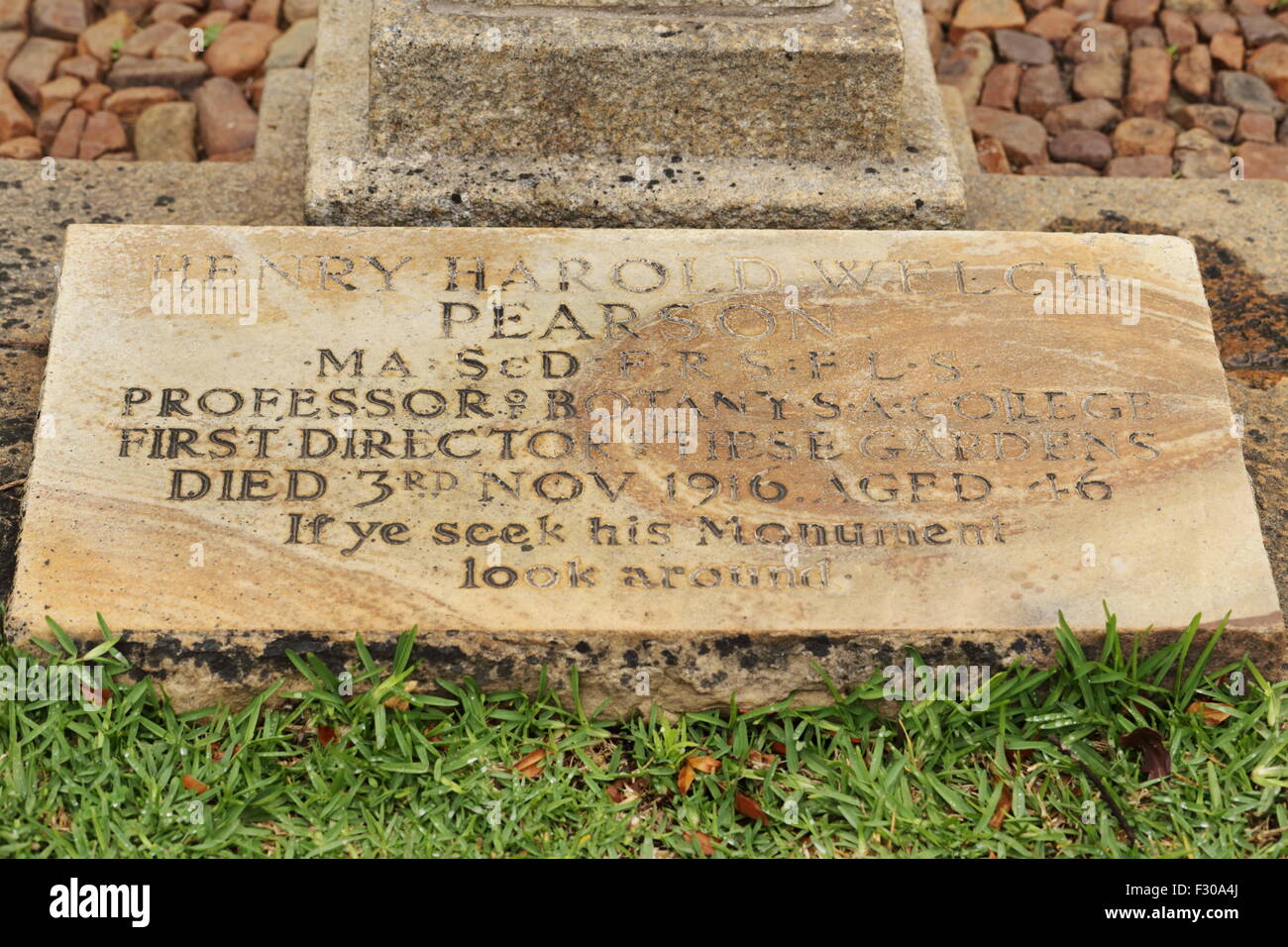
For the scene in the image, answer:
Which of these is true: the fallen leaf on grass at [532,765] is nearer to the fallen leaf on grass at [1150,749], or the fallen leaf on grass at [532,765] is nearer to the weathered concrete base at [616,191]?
the fallen leaf on grass at [1150,749]

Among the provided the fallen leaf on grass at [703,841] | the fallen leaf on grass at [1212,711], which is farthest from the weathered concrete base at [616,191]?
the fallen leaf on grass at [703,841]

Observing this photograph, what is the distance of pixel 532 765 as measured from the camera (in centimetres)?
254

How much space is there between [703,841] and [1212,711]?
936 millimetres

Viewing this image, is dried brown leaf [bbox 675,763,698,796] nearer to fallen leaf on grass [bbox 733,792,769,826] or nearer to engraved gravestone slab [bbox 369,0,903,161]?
fallen leaf on grass [bbox 733,792,769,826]

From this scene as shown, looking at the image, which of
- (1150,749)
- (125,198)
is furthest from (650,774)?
(125,198)

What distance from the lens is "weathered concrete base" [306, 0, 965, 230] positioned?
316 cm

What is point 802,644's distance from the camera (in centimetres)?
252

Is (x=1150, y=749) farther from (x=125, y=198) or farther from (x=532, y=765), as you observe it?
(x=125, y=198)

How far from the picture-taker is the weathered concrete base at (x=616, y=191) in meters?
3.16

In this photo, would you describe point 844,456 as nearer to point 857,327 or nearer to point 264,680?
point 857,327

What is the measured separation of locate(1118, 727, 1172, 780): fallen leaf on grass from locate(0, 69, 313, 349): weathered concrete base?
2.19 m

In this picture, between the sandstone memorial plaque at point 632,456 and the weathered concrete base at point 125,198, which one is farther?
the weathered concrete base at point 125,198

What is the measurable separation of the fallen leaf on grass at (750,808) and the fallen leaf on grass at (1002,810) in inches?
14.8
